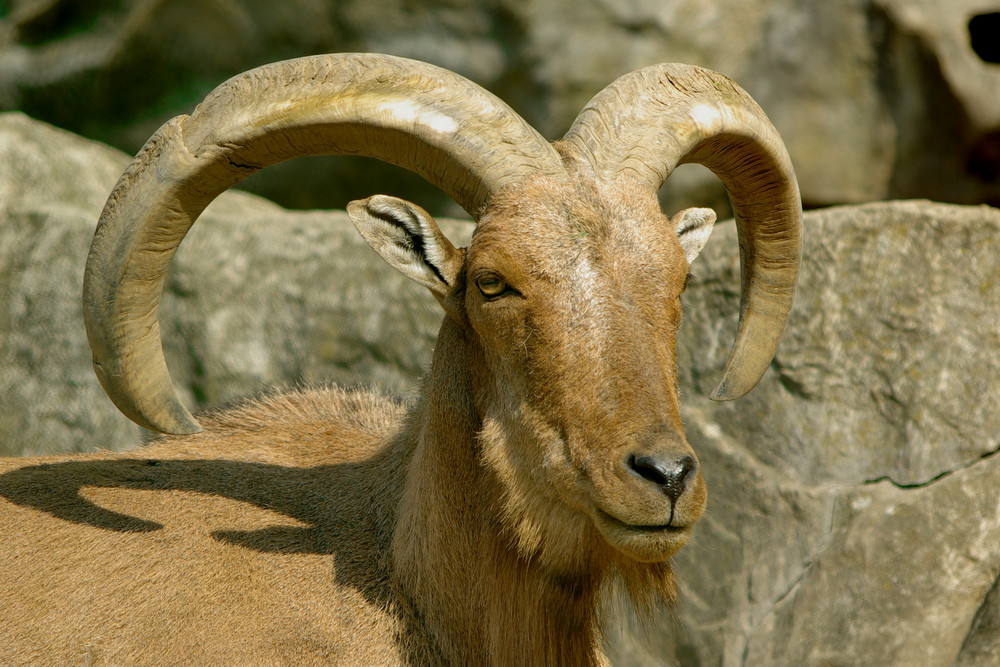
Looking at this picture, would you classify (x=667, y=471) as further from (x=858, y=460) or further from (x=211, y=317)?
(x=211, y=317)

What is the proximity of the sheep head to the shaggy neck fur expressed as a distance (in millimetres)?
134

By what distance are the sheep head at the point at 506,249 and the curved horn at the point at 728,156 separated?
17 millimetres

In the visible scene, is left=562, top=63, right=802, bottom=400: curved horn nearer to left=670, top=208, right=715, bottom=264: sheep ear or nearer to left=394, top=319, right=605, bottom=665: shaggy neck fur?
left=670, top=208, right=715, bottom=264: sheep ear

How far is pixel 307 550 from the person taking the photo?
15.9ft

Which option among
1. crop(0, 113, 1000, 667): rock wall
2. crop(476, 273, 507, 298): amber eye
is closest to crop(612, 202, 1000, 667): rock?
crop(0, 113, 1000, 667): rock wall

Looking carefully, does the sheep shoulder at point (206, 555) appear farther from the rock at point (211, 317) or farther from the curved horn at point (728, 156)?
the rock at point (211, 317)

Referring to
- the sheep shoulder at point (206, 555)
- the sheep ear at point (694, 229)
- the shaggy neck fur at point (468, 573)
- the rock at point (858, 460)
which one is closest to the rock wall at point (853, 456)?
the rock at point (858, 460)

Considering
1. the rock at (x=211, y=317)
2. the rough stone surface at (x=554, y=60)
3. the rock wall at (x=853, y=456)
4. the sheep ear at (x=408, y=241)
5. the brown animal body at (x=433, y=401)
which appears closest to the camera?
the brown animal body at (x=433, y=401)

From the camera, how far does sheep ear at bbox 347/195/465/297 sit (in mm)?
4617

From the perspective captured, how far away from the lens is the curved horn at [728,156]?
15.7 ft

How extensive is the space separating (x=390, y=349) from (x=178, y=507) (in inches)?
123

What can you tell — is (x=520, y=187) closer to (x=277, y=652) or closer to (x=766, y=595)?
(x=277, y=652)

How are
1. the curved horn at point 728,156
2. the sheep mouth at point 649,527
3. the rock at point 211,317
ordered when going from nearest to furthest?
the sheep mouth at point 649,527
the curved horn at point 728,156
the rock at point 211,317

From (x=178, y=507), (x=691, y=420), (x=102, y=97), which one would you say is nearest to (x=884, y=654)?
(x=691, y=420)
